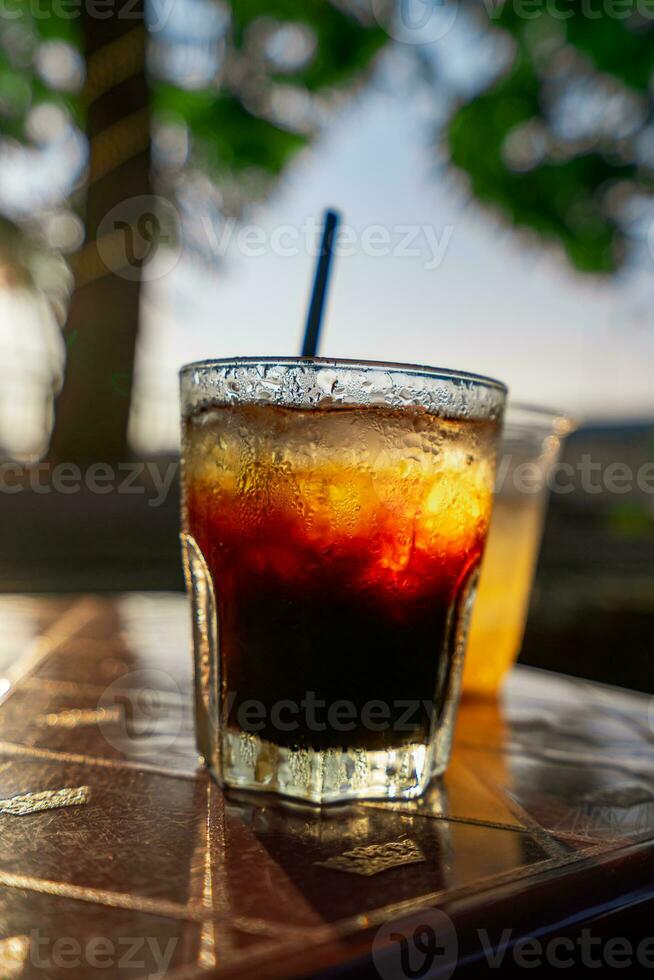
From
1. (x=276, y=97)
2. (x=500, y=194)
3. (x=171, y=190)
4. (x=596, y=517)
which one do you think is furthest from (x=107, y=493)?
(x=596, y=517)

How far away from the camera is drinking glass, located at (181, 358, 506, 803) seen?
691mm

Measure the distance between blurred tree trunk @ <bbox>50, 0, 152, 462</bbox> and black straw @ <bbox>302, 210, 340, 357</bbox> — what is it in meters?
5.14

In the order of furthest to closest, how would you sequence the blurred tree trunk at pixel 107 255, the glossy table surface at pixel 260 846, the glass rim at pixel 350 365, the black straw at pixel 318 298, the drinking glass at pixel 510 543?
the blurred tree trunk at pixel 107 255 → the drinking glass at pixel 510 543 → the black straw at pixel 318 298 → the glass rim at pixel 350 365 → the glossy table surface at pixel 260 846

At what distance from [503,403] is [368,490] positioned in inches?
6.5

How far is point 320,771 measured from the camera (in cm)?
68

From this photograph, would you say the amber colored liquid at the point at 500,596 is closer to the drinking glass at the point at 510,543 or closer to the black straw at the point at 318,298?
the drinking glass at the point at 510,543

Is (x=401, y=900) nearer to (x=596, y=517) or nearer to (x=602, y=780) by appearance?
(x=602, y=780)

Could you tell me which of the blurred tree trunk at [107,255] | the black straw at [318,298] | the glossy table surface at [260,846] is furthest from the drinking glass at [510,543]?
the blurred tree trunk at [107,255]

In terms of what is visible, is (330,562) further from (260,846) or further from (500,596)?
(500,596)

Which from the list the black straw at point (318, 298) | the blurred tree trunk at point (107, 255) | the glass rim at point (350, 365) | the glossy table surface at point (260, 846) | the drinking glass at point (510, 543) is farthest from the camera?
the blurred tree trunk at point (107, 255)

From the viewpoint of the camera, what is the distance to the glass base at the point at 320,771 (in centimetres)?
68

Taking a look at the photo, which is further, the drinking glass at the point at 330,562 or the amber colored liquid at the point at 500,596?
the amber colored liquid at the point at 500,596

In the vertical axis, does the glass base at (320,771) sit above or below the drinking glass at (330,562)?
below

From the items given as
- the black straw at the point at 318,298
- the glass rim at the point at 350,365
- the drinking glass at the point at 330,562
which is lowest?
the drinking glass at the point at 330,562
